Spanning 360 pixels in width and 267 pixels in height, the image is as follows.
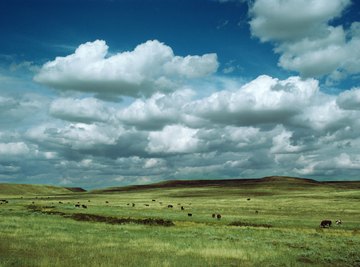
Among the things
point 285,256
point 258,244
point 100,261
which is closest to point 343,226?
point 258,244

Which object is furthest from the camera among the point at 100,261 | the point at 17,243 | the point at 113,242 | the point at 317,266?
the point at 113,242

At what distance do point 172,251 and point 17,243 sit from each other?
10627mm

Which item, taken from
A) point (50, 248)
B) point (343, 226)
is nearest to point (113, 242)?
point (50, 248)

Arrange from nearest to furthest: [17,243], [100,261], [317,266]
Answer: [100,261]
[317,266]
[17,243]

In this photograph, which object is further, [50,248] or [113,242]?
[113,242]

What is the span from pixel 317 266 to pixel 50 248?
16.5m

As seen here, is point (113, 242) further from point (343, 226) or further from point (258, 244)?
point (343, 226)

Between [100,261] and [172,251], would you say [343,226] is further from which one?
[100,261]

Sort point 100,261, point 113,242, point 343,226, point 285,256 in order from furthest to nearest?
point 343,226, point 113,242, point 285,256, point 100,261

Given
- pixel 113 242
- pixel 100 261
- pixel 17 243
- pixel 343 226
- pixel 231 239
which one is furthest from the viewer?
pixel 343 226

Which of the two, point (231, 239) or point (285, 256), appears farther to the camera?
point (231, 239)

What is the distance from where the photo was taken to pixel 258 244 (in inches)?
1244

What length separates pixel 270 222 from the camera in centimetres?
5509

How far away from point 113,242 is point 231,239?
10.5m
